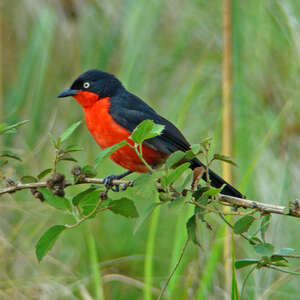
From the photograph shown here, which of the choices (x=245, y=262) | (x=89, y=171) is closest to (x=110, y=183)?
(x=89, y=171)

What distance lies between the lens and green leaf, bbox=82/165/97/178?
2.06 meters

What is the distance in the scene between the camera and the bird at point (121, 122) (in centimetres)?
323

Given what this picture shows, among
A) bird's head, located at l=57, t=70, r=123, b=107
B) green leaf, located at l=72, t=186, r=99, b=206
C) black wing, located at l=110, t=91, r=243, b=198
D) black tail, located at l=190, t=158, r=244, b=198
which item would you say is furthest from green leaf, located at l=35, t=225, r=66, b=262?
bird's head, located at l=57, t=70, r=123, b=107

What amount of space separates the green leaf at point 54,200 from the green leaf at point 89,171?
0.12 metres

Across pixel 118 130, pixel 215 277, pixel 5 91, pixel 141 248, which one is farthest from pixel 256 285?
pixel 5 91

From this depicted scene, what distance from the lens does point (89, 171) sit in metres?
2.07

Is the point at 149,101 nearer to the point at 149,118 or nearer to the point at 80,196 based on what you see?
the point at 149,118

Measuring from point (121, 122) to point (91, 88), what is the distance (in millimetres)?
535

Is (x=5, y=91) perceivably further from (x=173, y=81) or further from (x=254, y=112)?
(x=254, y=112)

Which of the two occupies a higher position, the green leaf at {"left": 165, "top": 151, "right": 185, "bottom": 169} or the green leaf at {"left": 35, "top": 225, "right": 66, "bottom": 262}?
the green leaf at {"left": 165, "top": 151, "right": 185, "bottom": 169}

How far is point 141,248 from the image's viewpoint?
4.89 metres

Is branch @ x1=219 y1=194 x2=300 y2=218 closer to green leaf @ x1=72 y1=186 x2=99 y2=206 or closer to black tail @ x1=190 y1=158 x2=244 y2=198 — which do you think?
green leaf @ x1=72 y1=186 x2=99 y2=206

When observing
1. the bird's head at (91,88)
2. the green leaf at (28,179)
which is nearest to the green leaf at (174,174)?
the green leaf at (28,179)

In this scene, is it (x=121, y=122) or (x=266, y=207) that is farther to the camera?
(x=121, y=122)
